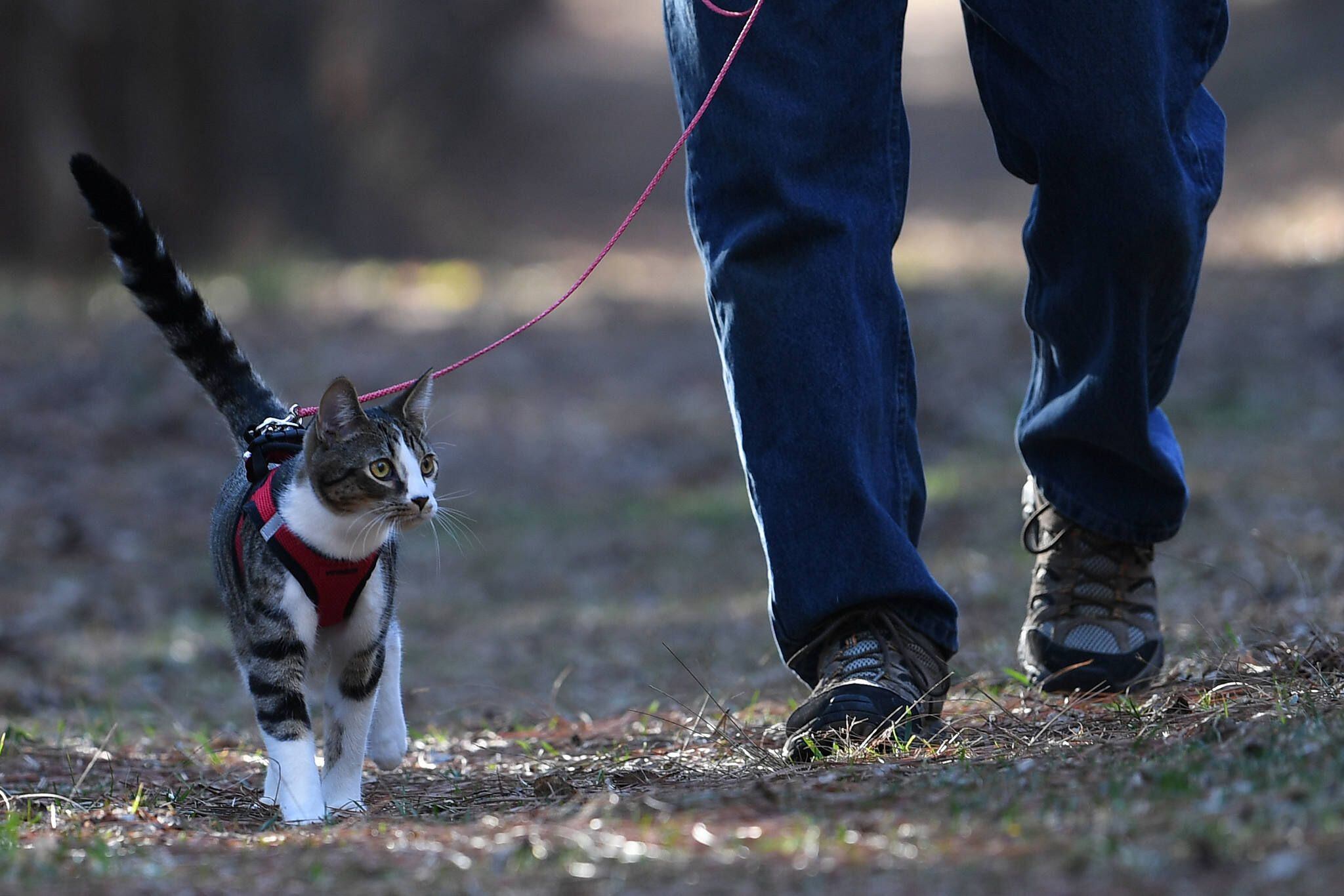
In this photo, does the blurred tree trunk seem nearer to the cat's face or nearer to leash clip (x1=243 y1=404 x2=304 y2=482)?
leash clip (x1=243 y1=404 x2=304 y2=482)

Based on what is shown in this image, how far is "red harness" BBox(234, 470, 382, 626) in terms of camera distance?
8.34 ft

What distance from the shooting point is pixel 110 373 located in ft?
26.7

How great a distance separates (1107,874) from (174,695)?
11.6 feet

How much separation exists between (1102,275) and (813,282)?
0.54 m

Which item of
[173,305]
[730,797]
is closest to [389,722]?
[173,305]

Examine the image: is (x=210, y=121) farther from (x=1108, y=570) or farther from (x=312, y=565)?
(x=1108, y=570)

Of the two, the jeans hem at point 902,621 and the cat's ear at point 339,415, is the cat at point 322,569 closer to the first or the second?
the cat's ear at point 339,415

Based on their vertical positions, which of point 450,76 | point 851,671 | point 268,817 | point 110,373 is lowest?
point 268,817

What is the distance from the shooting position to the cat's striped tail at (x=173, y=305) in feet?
9.35

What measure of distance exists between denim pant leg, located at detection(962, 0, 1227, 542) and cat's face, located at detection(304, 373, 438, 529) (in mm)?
1210

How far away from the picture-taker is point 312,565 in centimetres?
254

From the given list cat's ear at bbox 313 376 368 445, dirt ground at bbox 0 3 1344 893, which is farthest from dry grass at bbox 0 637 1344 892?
cat's ear at bbox 313 376 368 445

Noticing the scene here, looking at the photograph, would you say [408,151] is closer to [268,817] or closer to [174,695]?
[174,695]

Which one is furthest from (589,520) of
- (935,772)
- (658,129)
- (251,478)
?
(658,129)
